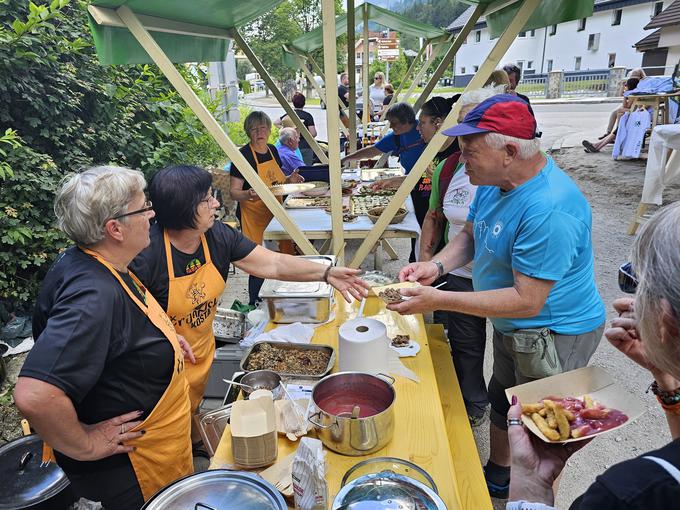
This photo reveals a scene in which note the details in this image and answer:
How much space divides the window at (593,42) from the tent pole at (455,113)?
1689 inches

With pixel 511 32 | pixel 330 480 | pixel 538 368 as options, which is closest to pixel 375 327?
pixel 330 480

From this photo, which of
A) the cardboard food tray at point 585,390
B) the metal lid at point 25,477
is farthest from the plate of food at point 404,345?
the metal lid at point 25,477

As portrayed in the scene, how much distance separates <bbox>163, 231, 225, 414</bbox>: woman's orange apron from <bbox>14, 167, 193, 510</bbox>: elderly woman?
0.39 metres

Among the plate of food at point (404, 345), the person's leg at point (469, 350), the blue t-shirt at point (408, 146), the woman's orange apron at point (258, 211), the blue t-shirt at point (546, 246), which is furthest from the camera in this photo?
the blue t-shirt at point (408, 146)

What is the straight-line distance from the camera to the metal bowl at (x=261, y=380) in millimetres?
1902

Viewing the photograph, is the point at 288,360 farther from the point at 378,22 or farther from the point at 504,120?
the point at 378,22

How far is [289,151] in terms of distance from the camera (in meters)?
6.43

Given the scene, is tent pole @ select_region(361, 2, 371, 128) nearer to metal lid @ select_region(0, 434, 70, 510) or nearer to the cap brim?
the cap brim

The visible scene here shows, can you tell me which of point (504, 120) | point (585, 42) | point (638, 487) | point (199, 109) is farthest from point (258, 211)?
point (585, 42)

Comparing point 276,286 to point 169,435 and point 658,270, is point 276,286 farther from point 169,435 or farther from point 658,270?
point 658,270

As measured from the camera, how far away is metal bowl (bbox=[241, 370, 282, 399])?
1.90 meters

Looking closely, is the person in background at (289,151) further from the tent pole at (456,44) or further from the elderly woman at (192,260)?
the elderly woman at (192,260)

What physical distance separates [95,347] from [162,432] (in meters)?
0.55

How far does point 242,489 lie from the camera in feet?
4.27
